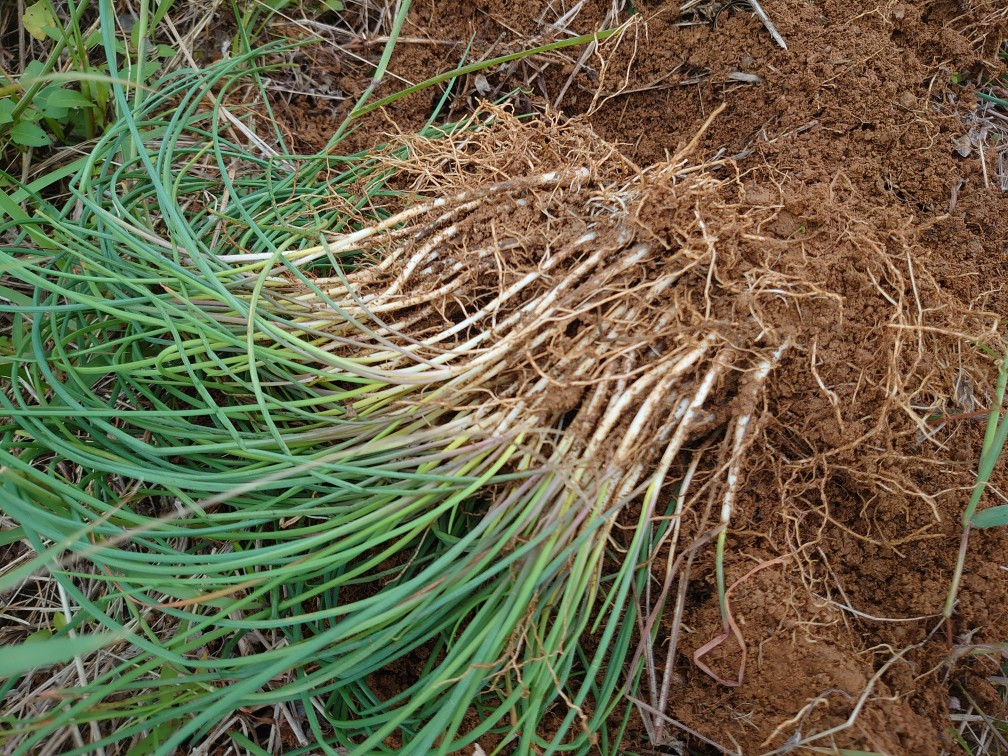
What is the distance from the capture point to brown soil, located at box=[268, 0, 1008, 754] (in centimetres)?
106

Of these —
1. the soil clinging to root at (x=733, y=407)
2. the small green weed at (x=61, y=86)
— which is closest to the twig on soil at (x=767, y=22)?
the soil clinging to root at (x=733, y=407)

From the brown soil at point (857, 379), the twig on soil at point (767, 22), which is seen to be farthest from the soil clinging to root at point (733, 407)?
the twig on soil at point (767, 22)

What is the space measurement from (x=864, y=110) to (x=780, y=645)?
105cm

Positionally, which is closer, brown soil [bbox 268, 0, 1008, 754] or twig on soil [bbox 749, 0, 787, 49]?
brown soil [bbox 268, 0, 1008, 754]

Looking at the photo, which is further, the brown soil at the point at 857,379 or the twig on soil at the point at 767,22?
A: the twig on soil at the point at 767,22

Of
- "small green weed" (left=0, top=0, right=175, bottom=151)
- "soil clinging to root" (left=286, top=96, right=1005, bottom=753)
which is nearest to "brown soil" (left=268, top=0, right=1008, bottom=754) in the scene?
"soil clinging to root" (left=286, top=96, right=1005, bottom=753)

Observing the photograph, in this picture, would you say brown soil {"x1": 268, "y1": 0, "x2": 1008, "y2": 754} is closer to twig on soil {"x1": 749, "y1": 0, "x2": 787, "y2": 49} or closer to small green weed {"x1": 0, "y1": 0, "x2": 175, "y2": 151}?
twig on soil {"x1": 749, "y1": 0, "x2": 787, "y2": 49}

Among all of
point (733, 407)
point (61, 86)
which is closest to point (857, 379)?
point (733, 407)

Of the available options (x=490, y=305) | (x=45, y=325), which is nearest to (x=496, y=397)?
(x=490, y=305)

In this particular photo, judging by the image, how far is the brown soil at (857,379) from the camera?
1.06m

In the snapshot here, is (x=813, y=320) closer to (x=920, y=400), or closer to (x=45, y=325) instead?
(x=920, y=400)

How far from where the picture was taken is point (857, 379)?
1.13 metres

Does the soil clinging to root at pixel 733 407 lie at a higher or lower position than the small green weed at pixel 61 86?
lower

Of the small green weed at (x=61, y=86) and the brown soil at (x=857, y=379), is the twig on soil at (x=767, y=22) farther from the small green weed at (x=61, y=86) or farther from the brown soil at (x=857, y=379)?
the small green weed at (x=61, y=86)
